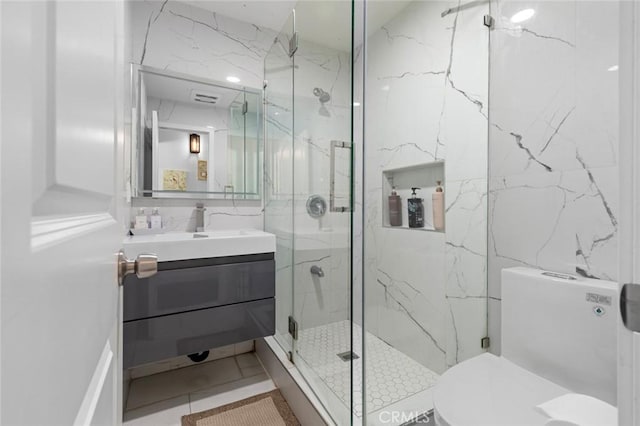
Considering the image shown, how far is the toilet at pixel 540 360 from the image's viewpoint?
921mm

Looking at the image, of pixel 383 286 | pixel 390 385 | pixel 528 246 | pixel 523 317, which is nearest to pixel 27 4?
pixel 523 317

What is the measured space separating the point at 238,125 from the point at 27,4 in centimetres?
196

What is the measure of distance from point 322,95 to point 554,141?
3.64 feet

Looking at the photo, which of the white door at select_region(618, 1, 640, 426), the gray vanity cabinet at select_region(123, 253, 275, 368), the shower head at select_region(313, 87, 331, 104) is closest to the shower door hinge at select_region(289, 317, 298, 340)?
the gray vanity cabinet at select_region(123, 253, 275, 368)

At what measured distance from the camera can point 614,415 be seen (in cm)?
82

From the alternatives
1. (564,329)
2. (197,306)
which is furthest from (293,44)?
(564,329)

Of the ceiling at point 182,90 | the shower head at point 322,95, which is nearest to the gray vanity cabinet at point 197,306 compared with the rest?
the shower head at point 322,95

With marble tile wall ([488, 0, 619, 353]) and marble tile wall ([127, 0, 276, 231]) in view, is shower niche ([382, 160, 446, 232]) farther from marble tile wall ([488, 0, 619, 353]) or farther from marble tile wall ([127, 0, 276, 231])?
marble tile wall ([127, 0, 276, 231])

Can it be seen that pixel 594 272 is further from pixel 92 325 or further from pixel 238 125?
pixel 238 125

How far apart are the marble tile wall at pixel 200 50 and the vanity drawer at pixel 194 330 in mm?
646

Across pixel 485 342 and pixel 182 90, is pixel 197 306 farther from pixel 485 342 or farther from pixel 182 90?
pixel 485 342

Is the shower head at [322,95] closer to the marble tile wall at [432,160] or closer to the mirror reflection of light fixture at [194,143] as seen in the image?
the marble tile wall at [432,160]

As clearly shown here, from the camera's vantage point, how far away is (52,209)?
0.22 metres

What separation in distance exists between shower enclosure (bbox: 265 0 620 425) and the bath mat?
0.71 ft
